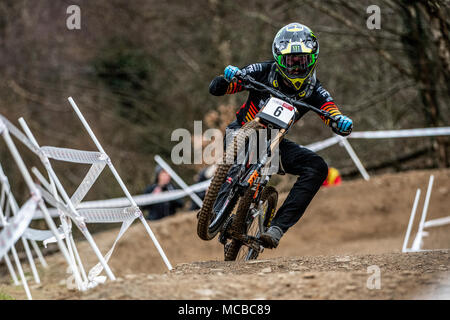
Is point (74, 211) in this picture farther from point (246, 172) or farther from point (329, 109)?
point (329, 109)

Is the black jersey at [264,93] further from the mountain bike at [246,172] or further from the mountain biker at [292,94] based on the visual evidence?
the mountain bike at [246,172]

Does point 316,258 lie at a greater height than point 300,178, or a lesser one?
lesser

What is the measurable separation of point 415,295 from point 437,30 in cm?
793

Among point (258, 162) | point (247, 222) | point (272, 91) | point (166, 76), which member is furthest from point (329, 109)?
point (166, 76)

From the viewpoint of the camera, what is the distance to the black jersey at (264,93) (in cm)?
650

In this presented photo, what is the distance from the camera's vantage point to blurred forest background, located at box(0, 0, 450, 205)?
18547 millimetres

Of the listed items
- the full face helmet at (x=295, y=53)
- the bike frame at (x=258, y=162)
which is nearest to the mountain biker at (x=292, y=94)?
the full face helmet at (x=295, y=53)

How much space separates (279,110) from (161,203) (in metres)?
9.16

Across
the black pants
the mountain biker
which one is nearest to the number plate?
the mountain biker

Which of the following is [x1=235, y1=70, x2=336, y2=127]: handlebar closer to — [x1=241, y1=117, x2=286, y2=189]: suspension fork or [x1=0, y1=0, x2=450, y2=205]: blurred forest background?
[x1=241, y1=117, x2=286, y2=189]: suspension fork

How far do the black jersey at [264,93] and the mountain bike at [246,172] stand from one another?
7.5 inches

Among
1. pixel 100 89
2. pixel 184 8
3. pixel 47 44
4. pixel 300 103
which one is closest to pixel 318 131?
pixel 184 8

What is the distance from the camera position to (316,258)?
22.4 ft
